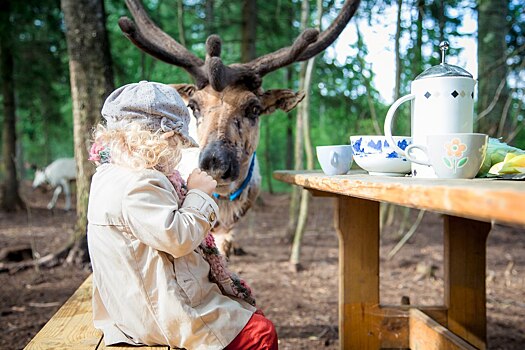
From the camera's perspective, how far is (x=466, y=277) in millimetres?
2789

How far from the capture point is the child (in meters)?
1.71

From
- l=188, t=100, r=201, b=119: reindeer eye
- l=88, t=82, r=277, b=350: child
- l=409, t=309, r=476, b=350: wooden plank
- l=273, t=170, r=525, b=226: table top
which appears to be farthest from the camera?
l=188, t=100, r=201, b=119: reindeer eye

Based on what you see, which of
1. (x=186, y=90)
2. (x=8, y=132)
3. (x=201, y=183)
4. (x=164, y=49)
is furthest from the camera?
(x=8, y=132)

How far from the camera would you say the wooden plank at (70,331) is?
1.92 m

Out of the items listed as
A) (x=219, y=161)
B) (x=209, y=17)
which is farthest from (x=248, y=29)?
(x=219, y=161)

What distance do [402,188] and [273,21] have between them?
988 cm

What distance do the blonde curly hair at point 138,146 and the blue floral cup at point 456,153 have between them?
0.93 meters

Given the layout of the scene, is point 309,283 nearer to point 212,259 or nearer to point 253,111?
point 253,111

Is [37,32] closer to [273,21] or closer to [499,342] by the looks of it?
[273,21]

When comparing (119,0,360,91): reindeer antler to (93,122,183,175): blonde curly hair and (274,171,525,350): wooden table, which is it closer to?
(274,171,525,350): wooden table

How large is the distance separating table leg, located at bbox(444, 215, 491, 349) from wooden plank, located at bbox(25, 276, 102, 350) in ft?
6.15

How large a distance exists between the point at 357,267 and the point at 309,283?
2.70m

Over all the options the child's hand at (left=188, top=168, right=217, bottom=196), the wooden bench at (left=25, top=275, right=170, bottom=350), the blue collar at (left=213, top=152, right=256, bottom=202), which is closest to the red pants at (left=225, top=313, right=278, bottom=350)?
the wooden bench at (left=25, top=275, right=170, bottom=350)

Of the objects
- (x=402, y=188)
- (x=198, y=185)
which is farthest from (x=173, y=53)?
(x=402, y=188)
